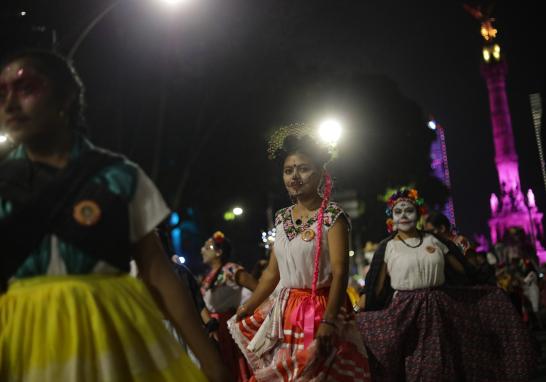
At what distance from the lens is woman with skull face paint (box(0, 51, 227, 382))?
225cm

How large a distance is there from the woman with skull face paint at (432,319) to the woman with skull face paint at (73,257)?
522 centimetres

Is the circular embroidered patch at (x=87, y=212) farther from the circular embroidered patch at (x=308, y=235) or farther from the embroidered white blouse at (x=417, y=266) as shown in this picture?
the embroidered white blouse at (x=417, y=266)

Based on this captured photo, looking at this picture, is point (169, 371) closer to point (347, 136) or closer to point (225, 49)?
point (225, 49)

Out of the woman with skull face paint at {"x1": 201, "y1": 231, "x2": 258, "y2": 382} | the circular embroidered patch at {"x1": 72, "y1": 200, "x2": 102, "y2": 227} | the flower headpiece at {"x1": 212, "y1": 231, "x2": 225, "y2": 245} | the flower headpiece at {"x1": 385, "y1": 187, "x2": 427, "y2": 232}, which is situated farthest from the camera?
the flower headpiece at {"x1": 212, "y1": 231, "x2": 225, "y2": 245}

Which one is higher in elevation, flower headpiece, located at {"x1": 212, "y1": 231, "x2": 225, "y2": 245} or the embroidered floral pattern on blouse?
flower headpiece, located at {"x1": 212, "y1": 231, "x2": 225, "y2": 245}

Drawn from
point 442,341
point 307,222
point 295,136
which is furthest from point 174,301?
point 442,341

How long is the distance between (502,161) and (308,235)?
81.3 m

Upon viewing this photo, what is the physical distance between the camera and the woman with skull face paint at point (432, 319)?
24.6 feet

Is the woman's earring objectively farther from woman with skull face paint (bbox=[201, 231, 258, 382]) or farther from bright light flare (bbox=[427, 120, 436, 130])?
bright light flare (bbox=[427, 120, 436, 130])

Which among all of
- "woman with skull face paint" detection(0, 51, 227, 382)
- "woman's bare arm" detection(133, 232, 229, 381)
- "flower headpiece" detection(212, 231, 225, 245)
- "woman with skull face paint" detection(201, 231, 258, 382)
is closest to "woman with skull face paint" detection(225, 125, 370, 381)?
"woman's bare arm" detection(133, 232, 229, 381)

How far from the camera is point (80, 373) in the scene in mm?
2215

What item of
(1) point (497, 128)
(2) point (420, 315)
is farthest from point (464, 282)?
(1) point (497, 128)

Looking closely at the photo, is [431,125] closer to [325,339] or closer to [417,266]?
[417,266]

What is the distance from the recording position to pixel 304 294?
5.02 meters
